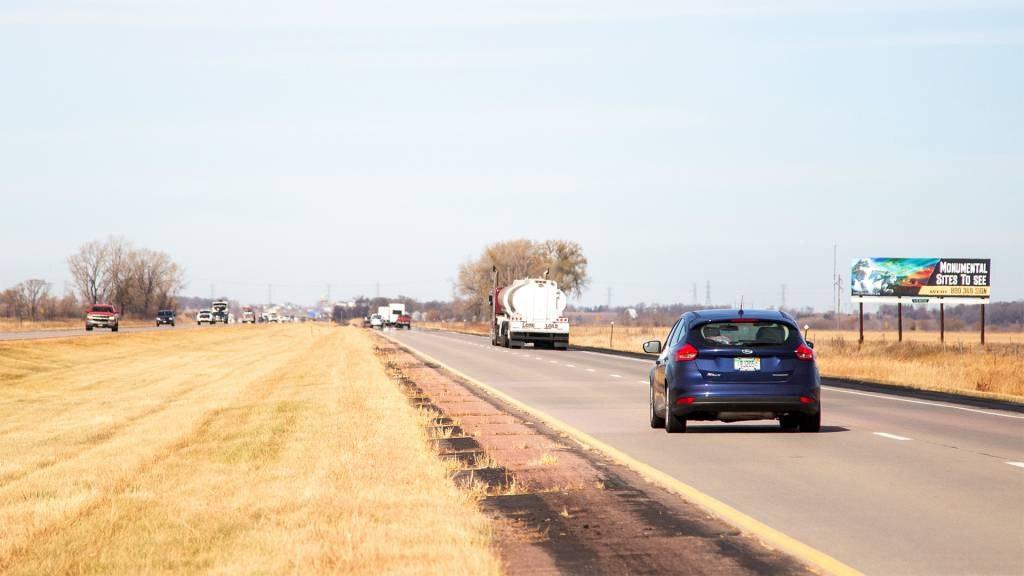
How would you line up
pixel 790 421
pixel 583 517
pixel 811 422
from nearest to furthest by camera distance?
pixel 583 517, pixel 811 422, pixel 790 421

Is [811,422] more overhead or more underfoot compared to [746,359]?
more underfoot

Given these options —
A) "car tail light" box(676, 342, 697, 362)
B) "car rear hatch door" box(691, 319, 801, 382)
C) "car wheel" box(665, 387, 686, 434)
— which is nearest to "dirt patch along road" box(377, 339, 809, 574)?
"car wheel" box(665, 387, 686, 434)

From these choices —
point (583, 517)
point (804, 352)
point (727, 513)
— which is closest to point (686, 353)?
point (804, 352)

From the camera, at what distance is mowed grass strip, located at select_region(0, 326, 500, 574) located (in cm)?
821

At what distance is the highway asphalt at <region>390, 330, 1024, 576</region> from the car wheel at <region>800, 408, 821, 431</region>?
0.52ft

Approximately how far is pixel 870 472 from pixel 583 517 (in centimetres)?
451

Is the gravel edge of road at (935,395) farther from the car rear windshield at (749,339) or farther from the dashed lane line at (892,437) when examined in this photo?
the car rear windshield at (749,339)

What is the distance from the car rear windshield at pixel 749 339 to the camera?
1708 cm

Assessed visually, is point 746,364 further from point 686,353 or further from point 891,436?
point 891,436

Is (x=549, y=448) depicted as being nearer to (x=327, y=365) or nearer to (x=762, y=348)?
(x=762, y=348)

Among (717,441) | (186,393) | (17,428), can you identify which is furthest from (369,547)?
(186,393)

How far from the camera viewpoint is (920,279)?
82625 mm

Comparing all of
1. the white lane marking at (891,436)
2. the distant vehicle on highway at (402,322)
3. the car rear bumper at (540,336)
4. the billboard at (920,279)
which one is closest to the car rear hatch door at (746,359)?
the white lane marking at (891,436)

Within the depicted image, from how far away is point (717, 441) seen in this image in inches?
653
